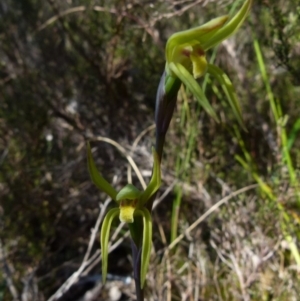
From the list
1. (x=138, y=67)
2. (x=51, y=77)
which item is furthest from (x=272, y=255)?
(x=51, y=77)

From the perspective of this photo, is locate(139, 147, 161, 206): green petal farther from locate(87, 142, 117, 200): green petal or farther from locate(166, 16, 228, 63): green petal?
locate(166, 16, 228, 63): green petal

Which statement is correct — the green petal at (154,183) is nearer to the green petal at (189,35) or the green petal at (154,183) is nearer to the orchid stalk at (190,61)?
the orchid stalk at (190,61)

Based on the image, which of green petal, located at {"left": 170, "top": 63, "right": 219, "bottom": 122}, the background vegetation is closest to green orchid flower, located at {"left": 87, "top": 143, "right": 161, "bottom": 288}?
green petal, located at {"left": 170, "top": 63, "right": 219, "bottom": 122}

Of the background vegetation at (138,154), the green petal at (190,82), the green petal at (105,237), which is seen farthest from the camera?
the background vegetation at (138,154)

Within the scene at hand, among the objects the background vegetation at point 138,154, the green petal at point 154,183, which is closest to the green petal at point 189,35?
the green petal at point 154,183

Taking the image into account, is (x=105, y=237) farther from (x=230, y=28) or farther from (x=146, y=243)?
(x=230, y=28)
